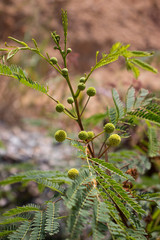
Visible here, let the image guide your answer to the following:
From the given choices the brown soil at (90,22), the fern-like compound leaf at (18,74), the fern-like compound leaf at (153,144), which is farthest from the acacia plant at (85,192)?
the brown soil at (90,22)

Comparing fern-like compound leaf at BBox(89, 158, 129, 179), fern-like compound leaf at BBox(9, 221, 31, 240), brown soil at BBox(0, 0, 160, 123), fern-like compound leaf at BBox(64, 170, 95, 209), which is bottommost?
fern-like compound leaf at BBox(9, 221, 31, 240)

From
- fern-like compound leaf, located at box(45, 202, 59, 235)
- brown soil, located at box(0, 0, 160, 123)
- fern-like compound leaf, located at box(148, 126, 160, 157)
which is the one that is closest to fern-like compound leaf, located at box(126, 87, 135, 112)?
fern-like compound leaf, located at box(148, 126, 160, 157)

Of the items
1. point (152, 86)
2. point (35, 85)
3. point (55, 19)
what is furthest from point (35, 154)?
point (55, 19)

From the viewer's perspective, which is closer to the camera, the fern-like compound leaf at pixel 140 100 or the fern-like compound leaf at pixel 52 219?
the fern-like compound leaf at pixel 52 219

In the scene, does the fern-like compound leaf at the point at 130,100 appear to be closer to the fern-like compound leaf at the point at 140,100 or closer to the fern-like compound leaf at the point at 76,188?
the fern-like compound leaf at the point at 140,100

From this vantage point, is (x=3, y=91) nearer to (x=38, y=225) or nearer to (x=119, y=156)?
(x=119, y=156)

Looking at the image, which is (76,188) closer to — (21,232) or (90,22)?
(21,232)

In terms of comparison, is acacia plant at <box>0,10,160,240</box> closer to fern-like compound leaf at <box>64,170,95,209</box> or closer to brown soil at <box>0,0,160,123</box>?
fern-like compound leaf at <box>64,170,95,209</box>

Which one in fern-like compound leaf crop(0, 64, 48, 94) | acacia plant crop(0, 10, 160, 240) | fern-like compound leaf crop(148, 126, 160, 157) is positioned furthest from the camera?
fern-like compound leaf crop(148, 126, 160, 157)
